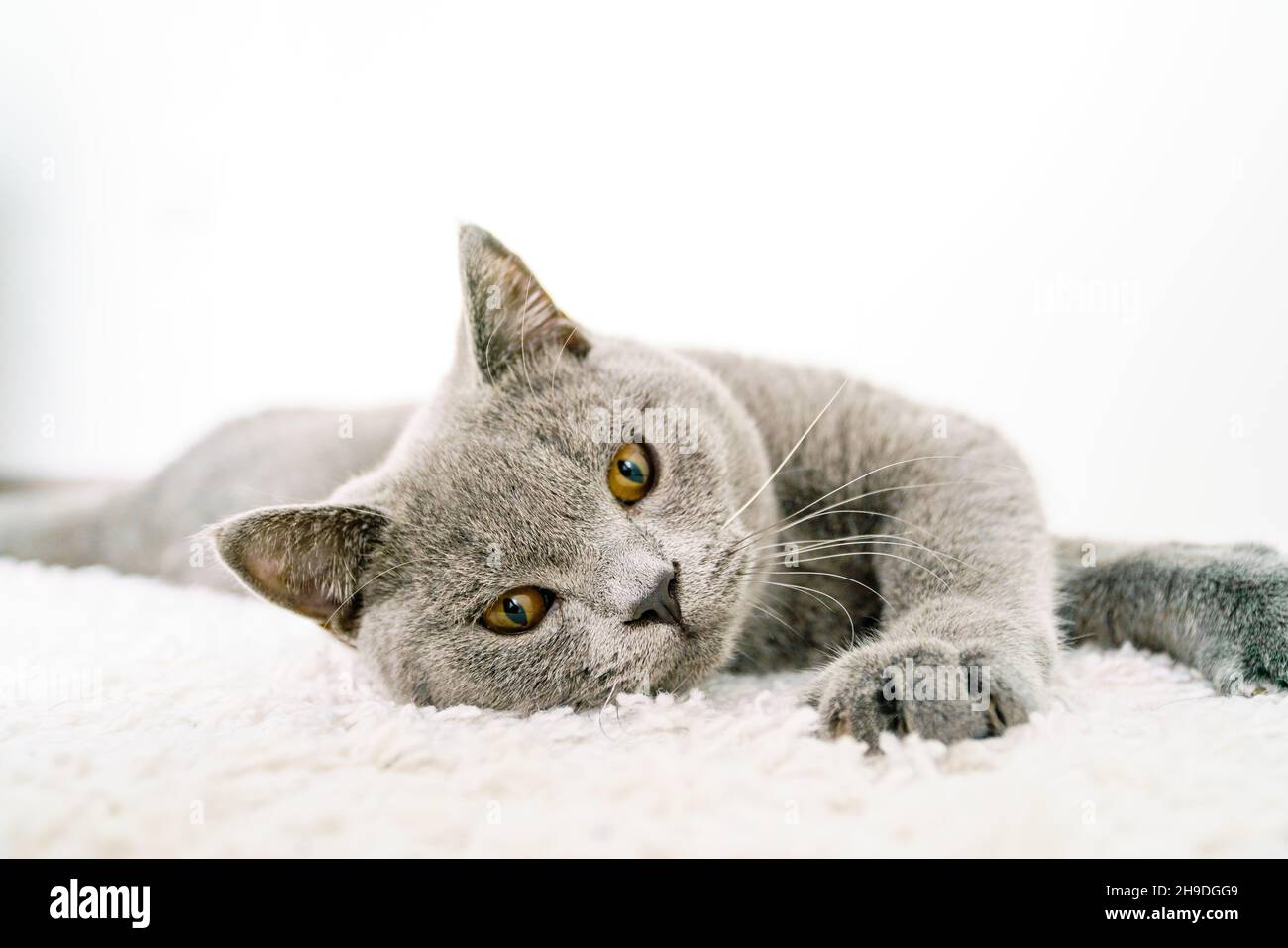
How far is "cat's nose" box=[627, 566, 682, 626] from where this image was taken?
2.93ft

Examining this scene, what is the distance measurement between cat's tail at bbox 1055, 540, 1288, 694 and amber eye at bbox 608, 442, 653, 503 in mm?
553

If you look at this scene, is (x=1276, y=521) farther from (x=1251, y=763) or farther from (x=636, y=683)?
(x=636, y=683)

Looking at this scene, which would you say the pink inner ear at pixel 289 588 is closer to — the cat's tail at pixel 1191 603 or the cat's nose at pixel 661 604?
the cat's nose at pixel 661 604

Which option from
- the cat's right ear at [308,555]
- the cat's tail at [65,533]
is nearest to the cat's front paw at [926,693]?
the cat's right ear at [308,555]

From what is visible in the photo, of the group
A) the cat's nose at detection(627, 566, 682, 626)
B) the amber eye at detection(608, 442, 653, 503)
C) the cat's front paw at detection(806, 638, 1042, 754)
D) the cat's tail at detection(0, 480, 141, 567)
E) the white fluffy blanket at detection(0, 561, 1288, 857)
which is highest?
the amber eye at detection(608, 442, 653, 503)

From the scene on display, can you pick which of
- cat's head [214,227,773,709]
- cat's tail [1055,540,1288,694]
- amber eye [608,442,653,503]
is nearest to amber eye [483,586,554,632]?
cat's head [214,227,773,709]

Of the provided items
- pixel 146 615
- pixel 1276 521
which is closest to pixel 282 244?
pixel 146 615

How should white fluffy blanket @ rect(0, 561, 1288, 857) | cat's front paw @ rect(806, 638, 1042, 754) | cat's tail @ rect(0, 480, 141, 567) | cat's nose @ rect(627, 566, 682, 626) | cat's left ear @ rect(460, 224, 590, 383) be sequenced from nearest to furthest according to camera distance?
1. white fluffy blanket @ rect(0, 561, 1288, 857)
2. cat's front paw @ rect(806, 638, 1042, 754)
3. cat's nose @ rect(627, 566, 682, 626)
4. cat's left ear @ rect(460, 224, 590, 383)
5. cat's tail @ rect(0, 480, 141, 567)

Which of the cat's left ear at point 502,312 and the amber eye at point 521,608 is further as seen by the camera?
the cat's left ear at point 502,312

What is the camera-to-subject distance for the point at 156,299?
2.31m

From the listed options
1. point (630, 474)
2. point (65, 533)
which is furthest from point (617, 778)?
point (65, 533)

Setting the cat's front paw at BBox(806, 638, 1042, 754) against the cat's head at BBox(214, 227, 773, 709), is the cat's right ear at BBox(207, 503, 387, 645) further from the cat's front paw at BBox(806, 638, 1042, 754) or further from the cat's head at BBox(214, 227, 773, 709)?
the cat's front paw at BBox(806, 638, 1042, 754)

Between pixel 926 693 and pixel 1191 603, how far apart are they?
484 millimetres

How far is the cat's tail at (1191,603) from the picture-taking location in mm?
956
